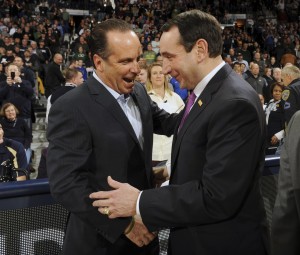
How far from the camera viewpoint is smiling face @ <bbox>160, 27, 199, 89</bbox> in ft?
5.08

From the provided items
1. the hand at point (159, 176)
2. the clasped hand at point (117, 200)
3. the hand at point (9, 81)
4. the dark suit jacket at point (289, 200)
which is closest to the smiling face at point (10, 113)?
the hand at point (9, 81)

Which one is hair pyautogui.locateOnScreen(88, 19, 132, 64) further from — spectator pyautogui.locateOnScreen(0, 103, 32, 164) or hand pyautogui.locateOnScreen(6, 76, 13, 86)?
hand pyautogui.locateOnScreen(6, 76, 13, 86)

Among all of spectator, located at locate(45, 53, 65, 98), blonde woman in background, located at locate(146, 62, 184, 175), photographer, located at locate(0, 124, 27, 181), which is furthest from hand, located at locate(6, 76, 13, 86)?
blonde woman in background, located at locate(146, 62, 184, 175)

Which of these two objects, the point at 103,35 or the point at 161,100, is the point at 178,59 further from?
the point at 161,100

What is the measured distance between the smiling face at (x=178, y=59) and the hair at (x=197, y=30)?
19mm

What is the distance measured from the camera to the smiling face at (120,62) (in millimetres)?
1747

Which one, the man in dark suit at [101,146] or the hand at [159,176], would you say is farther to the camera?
the hand at [159,176]

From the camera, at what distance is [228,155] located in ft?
4.53

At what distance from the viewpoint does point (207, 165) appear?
1415 mm

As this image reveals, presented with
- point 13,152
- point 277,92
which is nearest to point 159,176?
point 13,152

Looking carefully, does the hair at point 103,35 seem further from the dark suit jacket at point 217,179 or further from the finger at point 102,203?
the finger at point 102,203

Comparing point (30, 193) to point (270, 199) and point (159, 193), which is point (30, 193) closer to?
point (159, 193)

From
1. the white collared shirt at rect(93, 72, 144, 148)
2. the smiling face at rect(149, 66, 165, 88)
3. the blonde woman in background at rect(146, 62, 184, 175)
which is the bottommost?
the blonde woman in background at rect(146, 62, 184, 175)

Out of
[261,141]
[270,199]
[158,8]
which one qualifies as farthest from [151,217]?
[158,8]
